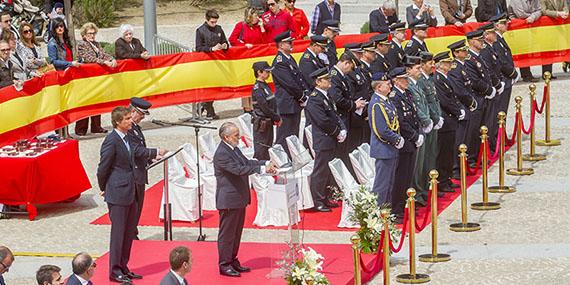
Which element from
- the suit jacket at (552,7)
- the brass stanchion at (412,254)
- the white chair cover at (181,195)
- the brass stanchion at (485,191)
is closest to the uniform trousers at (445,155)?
the brass stanchion at (485,191)

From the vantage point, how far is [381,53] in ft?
69.6

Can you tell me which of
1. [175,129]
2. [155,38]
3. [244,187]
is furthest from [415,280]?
[155,38]

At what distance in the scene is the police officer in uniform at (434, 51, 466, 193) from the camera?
2056cm

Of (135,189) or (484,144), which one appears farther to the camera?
(484,144)

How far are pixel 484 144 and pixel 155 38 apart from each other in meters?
9.91

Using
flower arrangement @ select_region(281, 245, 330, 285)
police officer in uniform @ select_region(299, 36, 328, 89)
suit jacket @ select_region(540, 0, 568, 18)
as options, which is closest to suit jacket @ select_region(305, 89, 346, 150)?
police officer in uniform @ select_region(299, 36, 328, 89)

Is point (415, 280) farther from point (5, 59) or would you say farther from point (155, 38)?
point (155, 38)

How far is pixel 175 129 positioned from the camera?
2536 centimetres

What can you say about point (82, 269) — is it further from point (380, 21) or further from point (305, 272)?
point (380, 21)

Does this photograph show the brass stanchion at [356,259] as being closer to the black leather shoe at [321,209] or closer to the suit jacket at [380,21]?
the black leather shoe at [321,209]

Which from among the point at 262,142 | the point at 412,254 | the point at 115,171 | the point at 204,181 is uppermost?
the point at 115,171

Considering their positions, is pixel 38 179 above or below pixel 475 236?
above

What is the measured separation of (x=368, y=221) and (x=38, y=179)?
5.25 m

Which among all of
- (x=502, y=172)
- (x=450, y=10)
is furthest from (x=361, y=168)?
(x=450, y=10)
